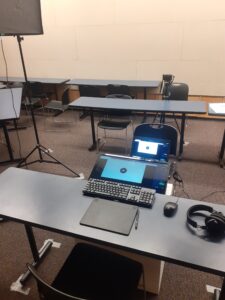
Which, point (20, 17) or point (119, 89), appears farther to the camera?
point (119, 89)

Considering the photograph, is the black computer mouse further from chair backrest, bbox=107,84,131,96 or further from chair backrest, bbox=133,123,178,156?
chair backrest, bbox=107,84,131,96

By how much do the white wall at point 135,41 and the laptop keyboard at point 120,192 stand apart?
12.5 feet

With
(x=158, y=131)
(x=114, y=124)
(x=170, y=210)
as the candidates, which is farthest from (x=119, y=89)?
(x=170, y=210)

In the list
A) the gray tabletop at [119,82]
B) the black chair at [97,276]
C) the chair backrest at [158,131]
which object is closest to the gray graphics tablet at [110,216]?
the black chair at [97,276]

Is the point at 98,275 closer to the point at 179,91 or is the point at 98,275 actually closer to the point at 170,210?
the point at 170,210

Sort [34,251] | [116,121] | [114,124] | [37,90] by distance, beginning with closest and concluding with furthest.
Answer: [34,251] → [114,124] → [116,121] → [37,90]

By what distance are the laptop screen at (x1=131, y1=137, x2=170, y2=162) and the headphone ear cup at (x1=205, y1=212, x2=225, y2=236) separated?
0.69 meters

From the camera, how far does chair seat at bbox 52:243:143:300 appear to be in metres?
A: 1.13

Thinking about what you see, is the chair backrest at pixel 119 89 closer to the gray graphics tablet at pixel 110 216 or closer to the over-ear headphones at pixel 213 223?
the gray graphics tablet at pixel 110 216

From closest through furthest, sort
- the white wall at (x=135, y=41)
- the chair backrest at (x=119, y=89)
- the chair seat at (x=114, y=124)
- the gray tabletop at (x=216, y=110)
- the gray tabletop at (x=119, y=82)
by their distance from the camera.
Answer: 1. the gray tabletop at (x=216, y=110)
2. the chair seat at (x=114, y=124)
3. the white wall at (x=135, y=41)
4. the chair backrest at (x=119, y=89)
5. the gray tabletop at (x=119, y=82)

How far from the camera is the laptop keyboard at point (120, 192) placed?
1.25 m

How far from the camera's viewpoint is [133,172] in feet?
4.51

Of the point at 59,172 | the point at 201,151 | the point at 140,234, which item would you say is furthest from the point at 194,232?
the point at 201,151

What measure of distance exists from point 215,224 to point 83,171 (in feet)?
7.27
